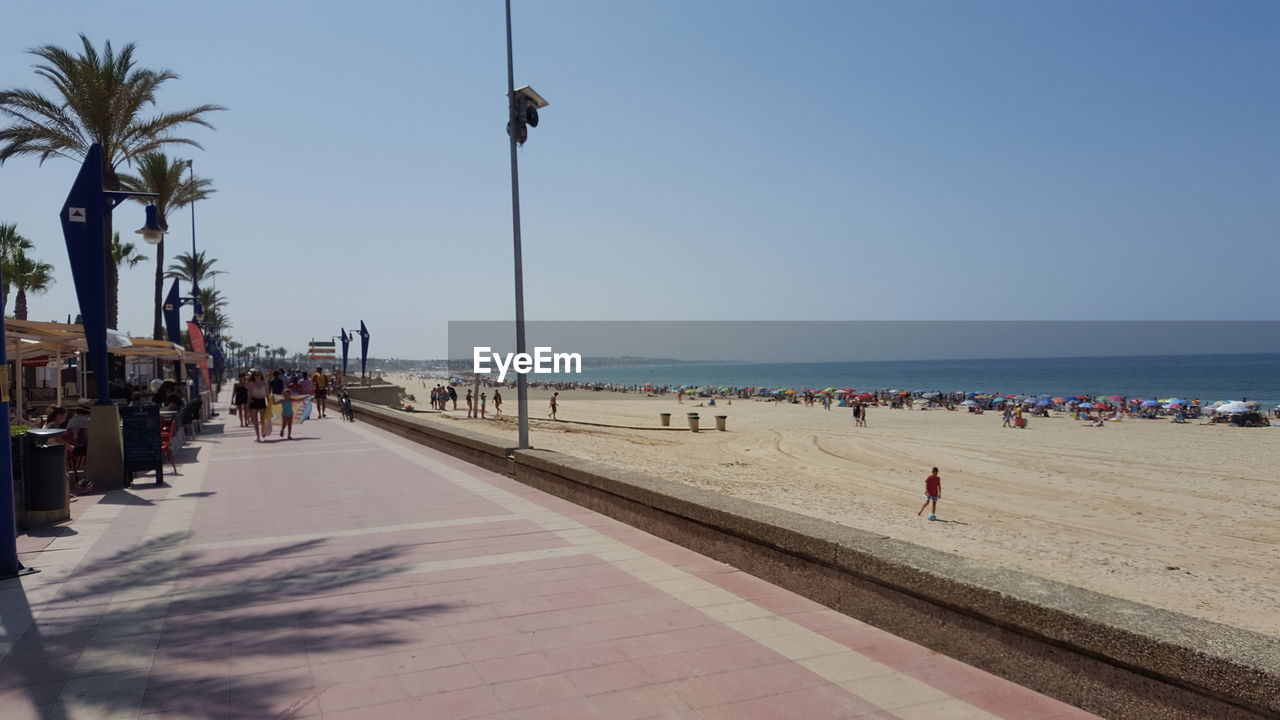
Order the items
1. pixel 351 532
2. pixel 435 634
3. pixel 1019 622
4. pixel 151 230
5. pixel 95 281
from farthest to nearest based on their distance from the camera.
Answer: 1. pixel 151 230
2. pixel 95 281
3. pixel 351 532
4. pixel 435 634
5. pixel 1019 622

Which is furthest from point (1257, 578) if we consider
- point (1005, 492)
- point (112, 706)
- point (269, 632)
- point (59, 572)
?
point (59, 572)

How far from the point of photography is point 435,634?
12.5 feet

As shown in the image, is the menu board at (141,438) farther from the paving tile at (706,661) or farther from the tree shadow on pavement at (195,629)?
the paving tile at (706,661)

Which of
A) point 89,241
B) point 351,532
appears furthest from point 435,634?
point 89,241

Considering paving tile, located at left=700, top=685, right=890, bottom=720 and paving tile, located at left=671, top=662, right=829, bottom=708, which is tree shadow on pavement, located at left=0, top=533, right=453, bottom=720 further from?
paving tile, located at left=700, top=685, right=890, bottom=720

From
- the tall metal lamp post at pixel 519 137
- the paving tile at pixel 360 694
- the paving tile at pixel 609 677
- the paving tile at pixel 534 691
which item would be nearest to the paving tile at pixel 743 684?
the paving tile at pixel 609 677

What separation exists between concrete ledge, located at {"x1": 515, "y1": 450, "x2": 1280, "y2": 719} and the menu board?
718 centimetres

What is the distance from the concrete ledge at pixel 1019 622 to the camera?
2457 millimetres

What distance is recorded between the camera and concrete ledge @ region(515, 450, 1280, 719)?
246 cm

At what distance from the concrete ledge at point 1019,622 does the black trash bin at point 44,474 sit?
19.0 ft

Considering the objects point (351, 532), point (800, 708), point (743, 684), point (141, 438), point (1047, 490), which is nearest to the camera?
point (800, 708)

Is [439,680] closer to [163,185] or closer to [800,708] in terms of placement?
[800,708]

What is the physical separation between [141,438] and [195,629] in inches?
243

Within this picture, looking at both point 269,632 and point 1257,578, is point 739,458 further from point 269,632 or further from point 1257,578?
point 269,632
